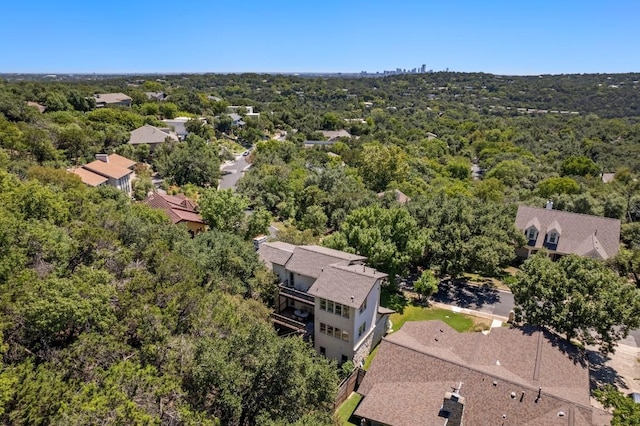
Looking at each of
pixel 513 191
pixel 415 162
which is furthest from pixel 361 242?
pixel 415 162

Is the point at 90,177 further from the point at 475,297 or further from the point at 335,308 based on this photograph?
the point at 475,297

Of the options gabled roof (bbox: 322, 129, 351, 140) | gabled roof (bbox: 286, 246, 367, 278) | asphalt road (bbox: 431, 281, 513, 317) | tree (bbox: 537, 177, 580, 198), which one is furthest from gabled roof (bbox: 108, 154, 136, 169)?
tree (bbox: 537, 177, 580, 198)

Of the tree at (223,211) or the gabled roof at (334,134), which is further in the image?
the gabled roof at (334,134)

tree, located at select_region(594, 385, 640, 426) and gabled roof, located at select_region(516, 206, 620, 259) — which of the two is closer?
tree, located at select_region(594, 385, 640, 426)

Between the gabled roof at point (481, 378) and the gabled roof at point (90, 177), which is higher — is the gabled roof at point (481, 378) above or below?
below

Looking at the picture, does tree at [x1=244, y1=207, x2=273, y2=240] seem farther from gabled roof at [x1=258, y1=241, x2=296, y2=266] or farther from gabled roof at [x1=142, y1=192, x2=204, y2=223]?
gabled roof at [x1=258, y1=241, x2=296, y2=266]

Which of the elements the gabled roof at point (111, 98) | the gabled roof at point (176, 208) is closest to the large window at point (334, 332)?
the gabled roof at point (176, 208)

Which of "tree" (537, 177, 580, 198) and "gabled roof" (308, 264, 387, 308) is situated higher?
"gabled roof" (308, 264, 387, 308)

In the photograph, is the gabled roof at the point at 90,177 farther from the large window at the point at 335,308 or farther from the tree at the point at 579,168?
the tree at the point at 579,168

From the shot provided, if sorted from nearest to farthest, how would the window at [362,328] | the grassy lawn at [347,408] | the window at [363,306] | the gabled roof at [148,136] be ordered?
the grassy lawn at [347,408] < the window at [363,306] < the window at [362,328] < the gabled roof at [148,136]
